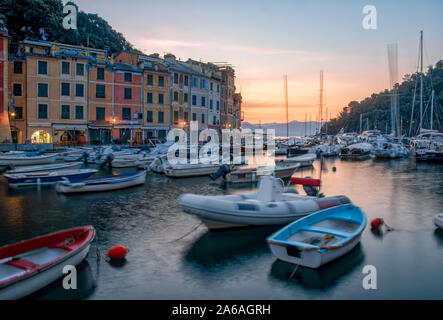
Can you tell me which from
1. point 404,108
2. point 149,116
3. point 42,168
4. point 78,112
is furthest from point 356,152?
point 404,108

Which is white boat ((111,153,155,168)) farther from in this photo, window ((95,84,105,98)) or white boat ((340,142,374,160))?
white boat ((340,142,374,160))

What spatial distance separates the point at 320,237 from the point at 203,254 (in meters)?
3.76

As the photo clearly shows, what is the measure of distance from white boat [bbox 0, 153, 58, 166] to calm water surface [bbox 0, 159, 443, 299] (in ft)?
38.5

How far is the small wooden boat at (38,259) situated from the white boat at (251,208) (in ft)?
11.6

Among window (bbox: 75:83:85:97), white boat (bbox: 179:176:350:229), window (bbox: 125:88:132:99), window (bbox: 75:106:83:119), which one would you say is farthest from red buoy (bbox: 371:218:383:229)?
window (bbox: 125:88:132:99)

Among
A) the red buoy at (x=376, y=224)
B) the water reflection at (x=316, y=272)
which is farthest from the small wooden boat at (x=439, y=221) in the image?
the water reflection at (x=316, y=272)

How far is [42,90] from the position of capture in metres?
41.4

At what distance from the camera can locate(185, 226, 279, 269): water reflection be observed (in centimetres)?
1112

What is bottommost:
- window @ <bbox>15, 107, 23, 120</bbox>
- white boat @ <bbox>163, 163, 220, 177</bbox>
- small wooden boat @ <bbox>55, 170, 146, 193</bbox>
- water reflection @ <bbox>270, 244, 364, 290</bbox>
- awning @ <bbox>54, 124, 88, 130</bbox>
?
water reflection @ <bbox>270, 244, 364, 290</bbox>

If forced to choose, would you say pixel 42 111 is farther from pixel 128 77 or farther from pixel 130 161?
pixel 130 161

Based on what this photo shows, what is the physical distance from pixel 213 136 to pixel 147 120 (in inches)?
501

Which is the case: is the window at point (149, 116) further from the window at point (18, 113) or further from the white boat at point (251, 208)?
the white boat at point (251, 208)
